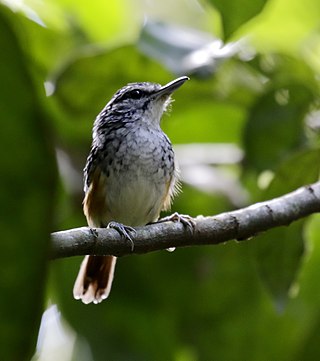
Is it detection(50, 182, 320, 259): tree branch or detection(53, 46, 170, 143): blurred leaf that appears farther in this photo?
detection(53, 46, 170, 143): blurred leaf

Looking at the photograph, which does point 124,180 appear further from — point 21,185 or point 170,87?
point 21,185

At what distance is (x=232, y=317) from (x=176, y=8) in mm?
3400

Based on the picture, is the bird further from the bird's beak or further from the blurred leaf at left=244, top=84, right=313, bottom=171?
the blurred leaf at left=244, top=84, right=313, bottom=171

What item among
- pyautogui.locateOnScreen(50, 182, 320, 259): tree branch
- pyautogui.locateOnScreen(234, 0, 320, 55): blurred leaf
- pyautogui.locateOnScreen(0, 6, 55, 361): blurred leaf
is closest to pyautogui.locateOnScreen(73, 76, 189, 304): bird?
pyautogui.locateOnScreen(234, 0, 320, 55): blurred leaf

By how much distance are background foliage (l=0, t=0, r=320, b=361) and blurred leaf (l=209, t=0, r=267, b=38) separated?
1.88 feet

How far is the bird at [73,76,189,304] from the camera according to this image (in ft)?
13.9

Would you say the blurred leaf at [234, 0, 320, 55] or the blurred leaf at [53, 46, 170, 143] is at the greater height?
the blurred leaf at [234, 0, 320, 55]

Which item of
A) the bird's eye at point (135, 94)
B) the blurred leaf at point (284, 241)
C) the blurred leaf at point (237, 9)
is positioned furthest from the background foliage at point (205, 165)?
the blurred leaf at point (237, 9)

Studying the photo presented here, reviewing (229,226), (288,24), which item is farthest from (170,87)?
(229,226)

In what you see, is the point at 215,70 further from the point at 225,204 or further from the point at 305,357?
the point at 305,357

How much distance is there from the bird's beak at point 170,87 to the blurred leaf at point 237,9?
161 centimetres

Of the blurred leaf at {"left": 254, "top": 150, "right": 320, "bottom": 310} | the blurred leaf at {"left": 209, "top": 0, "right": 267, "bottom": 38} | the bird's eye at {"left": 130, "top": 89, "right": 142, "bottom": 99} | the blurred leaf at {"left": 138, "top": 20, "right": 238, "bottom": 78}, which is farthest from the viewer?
the bird's eye at {"left": 130, "top": 89, "right": 142, "bottom": 99}

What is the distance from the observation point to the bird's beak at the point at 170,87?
4062 mm

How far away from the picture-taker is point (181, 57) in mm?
3605
